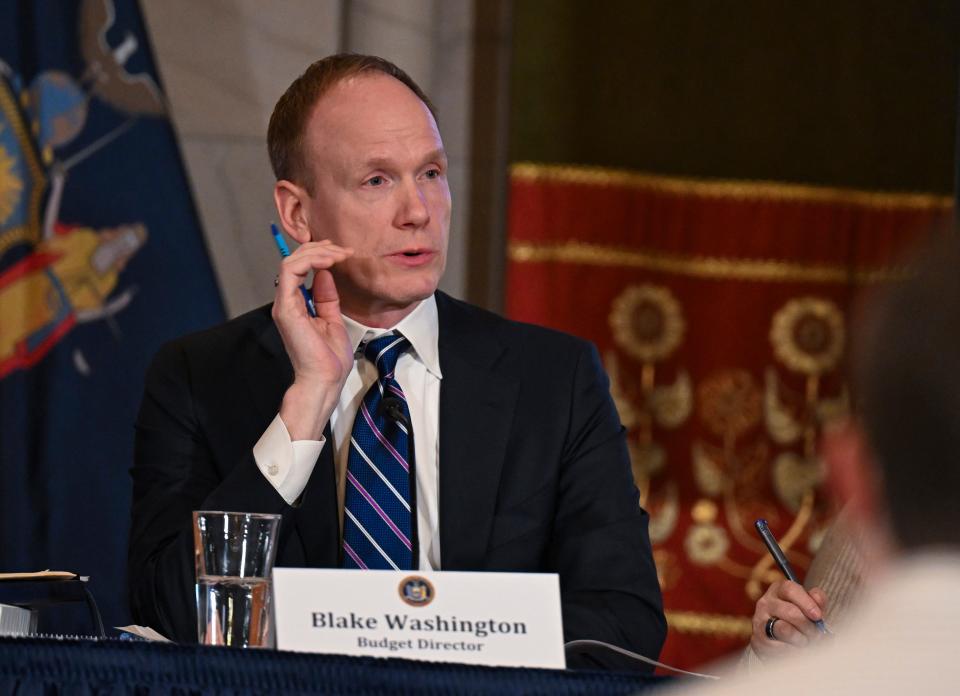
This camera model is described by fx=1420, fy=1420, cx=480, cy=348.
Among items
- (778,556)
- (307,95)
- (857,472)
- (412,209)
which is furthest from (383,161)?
(857,472)

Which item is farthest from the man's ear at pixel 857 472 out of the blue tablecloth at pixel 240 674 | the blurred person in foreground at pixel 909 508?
the blue tablecloth at pixel 240 674

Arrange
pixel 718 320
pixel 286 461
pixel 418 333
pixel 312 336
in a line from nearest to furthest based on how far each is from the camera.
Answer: pixel 286 461 → pixel 312 336 → pixel 418 333 → pixel 718 320

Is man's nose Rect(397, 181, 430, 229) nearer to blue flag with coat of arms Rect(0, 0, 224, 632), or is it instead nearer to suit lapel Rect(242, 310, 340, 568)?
suit lapel Rect(242, 310, 340, 568)

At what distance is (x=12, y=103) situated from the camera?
3.36m

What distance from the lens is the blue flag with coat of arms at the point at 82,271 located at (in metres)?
3.36

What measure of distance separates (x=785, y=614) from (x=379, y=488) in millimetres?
644

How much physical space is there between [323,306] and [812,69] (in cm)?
213

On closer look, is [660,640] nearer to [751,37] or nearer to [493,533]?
[493,533]

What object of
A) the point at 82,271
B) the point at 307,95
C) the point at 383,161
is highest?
the point at 307,95

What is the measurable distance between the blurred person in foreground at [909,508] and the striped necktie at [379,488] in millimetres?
1317

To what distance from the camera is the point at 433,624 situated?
1322 mm

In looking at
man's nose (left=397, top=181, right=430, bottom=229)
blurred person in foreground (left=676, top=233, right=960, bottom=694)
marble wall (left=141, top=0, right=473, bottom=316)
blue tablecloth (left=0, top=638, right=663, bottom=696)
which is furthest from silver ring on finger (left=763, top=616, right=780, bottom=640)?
marble wall (left=141, top=0, right=473, bottom=316)

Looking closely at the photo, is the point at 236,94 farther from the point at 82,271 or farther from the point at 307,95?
the point at 307,95

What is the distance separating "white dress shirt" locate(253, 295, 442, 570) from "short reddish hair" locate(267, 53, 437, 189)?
0.93ft
